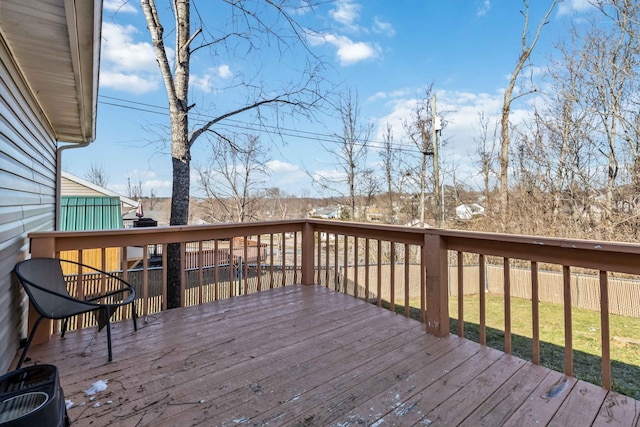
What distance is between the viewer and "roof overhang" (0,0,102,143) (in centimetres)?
165

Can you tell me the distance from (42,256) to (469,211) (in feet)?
40.9

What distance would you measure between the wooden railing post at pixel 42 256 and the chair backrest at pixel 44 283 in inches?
4.5

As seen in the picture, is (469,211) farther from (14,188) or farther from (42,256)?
(14,188)

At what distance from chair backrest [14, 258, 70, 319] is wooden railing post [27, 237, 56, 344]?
0.11m

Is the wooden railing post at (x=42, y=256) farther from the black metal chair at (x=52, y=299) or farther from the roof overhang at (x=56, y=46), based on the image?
the roof overhang at (x=56, y=46)

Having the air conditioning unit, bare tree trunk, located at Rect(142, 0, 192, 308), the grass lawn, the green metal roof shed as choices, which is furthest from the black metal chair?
the green metal roof shed

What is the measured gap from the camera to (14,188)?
2.37 meters

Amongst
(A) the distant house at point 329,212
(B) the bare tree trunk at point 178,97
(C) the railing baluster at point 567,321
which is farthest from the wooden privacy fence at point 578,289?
(B) the bare tree trunk at point 178,97

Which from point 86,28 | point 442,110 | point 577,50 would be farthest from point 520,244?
point 442,110

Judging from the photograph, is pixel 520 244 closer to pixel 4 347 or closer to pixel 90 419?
pixel 90 419

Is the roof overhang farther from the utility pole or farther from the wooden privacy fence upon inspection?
the utility pole

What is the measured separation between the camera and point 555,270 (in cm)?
974

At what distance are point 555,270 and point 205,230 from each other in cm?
1090

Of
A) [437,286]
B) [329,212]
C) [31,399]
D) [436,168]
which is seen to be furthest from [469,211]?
[31,399]
